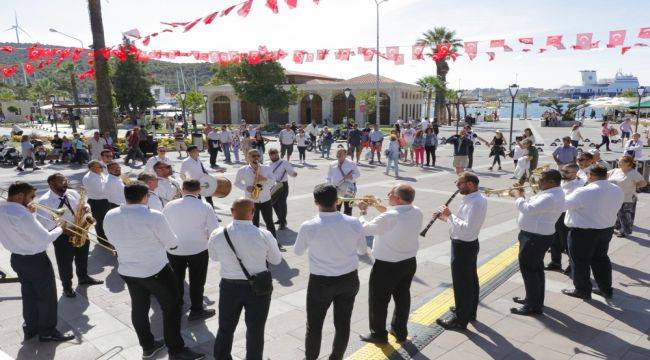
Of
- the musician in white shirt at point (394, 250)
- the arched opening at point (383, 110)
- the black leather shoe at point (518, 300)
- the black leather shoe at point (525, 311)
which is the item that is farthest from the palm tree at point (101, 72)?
the arched opening at point (383, 110)

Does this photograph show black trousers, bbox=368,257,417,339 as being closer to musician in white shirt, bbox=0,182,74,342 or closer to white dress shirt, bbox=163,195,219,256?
white dress shirt, bbox=163,195,219,256

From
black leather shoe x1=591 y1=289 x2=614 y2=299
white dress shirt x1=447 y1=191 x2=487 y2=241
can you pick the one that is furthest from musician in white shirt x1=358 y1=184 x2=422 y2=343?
black leather shoe x1=591 y1=289 x2=614 y2=299

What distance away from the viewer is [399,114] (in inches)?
1916

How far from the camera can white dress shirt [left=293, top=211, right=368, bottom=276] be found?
3.79 meters

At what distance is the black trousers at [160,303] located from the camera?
4230 millimetres

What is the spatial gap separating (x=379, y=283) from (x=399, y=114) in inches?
1796

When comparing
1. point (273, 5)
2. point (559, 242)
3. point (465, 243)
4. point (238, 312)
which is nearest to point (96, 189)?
point (238, 312)

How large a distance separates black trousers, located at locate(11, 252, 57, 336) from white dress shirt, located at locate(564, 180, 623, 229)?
6.00m

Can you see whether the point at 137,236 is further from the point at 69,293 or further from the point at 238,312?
the point at 69,293

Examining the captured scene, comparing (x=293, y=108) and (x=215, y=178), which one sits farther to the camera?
(x=293, y=108)

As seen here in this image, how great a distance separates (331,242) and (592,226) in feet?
11.9

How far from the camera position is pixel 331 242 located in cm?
379

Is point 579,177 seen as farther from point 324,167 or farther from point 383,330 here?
point 324,167

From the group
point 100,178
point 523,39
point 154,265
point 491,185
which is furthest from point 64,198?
point 523,39
